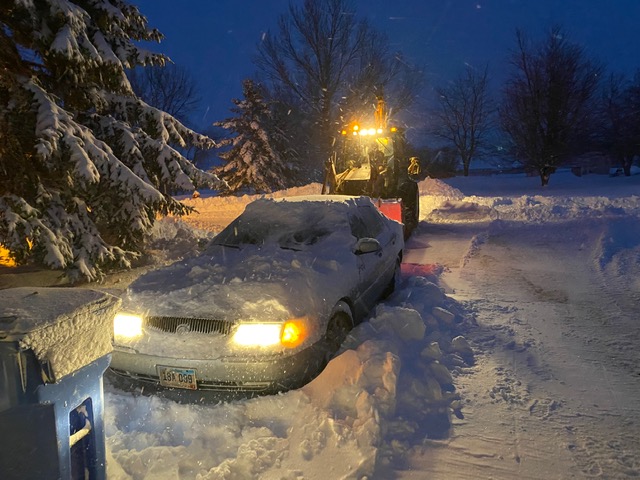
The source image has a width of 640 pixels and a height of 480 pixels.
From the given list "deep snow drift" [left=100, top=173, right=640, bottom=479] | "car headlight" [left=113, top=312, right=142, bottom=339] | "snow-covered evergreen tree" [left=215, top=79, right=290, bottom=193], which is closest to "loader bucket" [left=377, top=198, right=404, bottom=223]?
"deep snow drift" [left=100, top=173, right=640, bottom=479]

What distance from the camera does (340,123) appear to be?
36906mm

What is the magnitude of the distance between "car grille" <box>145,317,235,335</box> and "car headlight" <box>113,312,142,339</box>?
11 cm

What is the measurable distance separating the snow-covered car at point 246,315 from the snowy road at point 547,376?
1229mm

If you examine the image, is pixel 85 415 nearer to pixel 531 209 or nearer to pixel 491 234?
pixel 491 234

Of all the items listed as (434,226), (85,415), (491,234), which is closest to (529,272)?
(491,234)

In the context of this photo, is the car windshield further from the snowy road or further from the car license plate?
the snowy road

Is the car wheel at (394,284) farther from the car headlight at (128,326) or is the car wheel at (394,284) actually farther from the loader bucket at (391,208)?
the loader bucket at (391,208)

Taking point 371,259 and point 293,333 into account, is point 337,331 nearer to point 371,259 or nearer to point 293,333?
point 293,333

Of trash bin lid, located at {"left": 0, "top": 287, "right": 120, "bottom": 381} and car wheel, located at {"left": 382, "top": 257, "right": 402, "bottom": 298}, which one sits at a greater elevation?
trash bin lid, located at {"left": 0, "top": 287, "right": 120, "bottom": 381}

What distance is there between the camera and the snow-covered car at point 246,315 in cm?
360

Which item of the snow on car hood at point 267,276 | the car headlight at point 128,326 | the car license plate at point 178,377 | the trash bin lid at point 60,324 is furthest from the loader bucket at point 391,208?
the trash bin lid at point 60,324

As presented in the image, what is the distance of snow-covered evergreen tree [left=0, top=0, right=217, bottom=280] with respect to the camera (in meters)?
6.81

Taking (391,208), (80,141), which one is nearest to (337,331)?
(80,141)

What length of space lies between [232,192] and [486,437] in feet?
103
